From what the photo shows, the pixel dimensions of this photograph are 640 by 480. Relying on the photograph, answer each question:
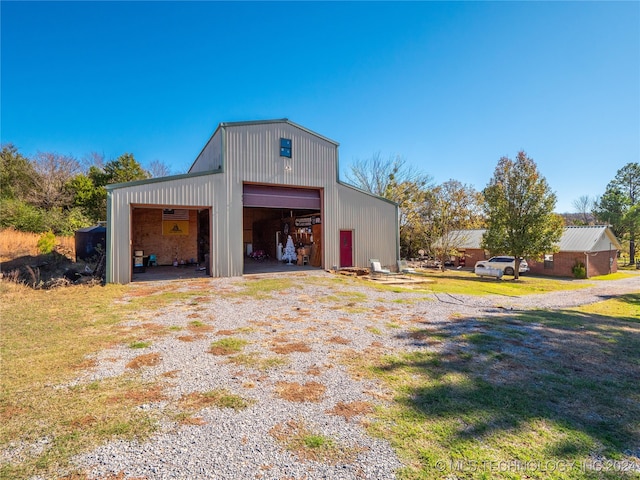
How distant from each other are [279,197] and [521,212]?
1787cm

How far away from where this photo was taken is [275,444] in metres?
2.72

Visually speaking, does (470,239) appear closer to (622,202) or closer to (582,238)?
(582,238)

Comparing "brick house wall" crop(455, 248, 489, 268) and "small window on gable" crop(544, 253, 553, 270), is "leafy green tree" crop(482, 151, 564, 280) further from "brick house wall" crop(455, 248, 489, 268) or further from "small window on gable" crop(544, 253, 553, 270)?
"brick house wall" crop(455, 248, 489, 268)

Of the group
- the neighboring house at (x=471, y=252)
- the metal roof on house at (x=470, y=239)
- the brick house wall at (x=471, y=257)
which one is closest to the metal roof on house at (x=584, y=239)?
Result: the metal roof on house at (x=470, y=239)

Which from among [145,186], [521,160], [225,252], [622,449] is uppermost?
[521,160]

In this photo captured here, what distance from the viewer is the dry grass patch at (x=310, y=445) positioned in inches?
101

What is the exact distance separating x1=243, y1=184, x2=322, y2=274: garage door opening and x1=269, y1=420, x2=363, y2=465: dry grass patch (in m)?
11.9

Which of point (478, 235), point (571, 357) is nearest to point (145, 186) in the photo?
point (571, 357)

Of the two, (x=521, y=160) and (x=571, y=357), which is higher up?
(x=521, y=160)

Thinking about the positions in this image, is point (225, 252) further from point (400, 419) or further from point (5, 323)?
point (400, 419)

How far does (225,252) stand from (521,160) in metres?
21.3

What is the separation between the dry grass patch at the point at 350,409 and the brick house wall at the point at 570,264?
97.8 feet

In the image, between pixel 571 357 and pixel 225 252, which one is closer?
pixel 571 357

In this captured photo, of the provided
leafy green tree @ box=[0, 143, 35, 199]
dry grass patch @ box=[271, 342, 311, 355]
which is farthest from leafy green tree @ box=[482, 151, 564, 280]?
leafy green tree @ box=[0, 143, 35, 199]
